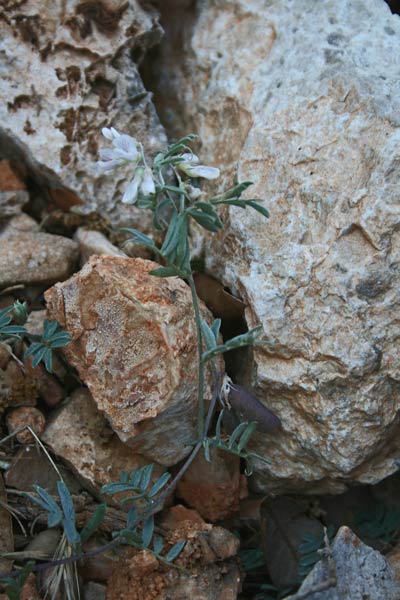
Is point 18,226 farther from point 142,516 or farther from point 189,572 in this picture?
point 189,572

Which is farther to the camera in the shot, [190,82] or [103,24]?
[190,82]

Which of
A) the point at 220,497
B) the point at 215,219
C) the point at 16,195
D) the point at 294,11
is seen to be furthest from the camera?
the point at 16,195

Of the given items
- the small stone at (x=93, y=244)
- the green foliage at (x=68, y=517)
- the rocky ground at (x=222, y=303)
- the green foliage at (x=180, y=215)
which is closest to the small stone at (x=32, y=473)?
the rocky ground at (x=222, y=303)

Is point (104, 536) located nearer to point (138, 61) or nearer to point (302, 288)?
point (302, 288)

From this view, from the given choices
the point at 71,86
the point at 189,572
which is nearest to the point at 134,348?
the point at 189,572

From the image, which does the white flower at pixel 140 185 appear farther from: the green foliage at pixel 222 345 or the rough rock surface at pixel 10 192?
the rough rock surface at pixel 10 192

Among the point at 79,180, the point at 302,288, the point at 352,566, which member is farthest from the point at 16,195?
the point at 352,566
